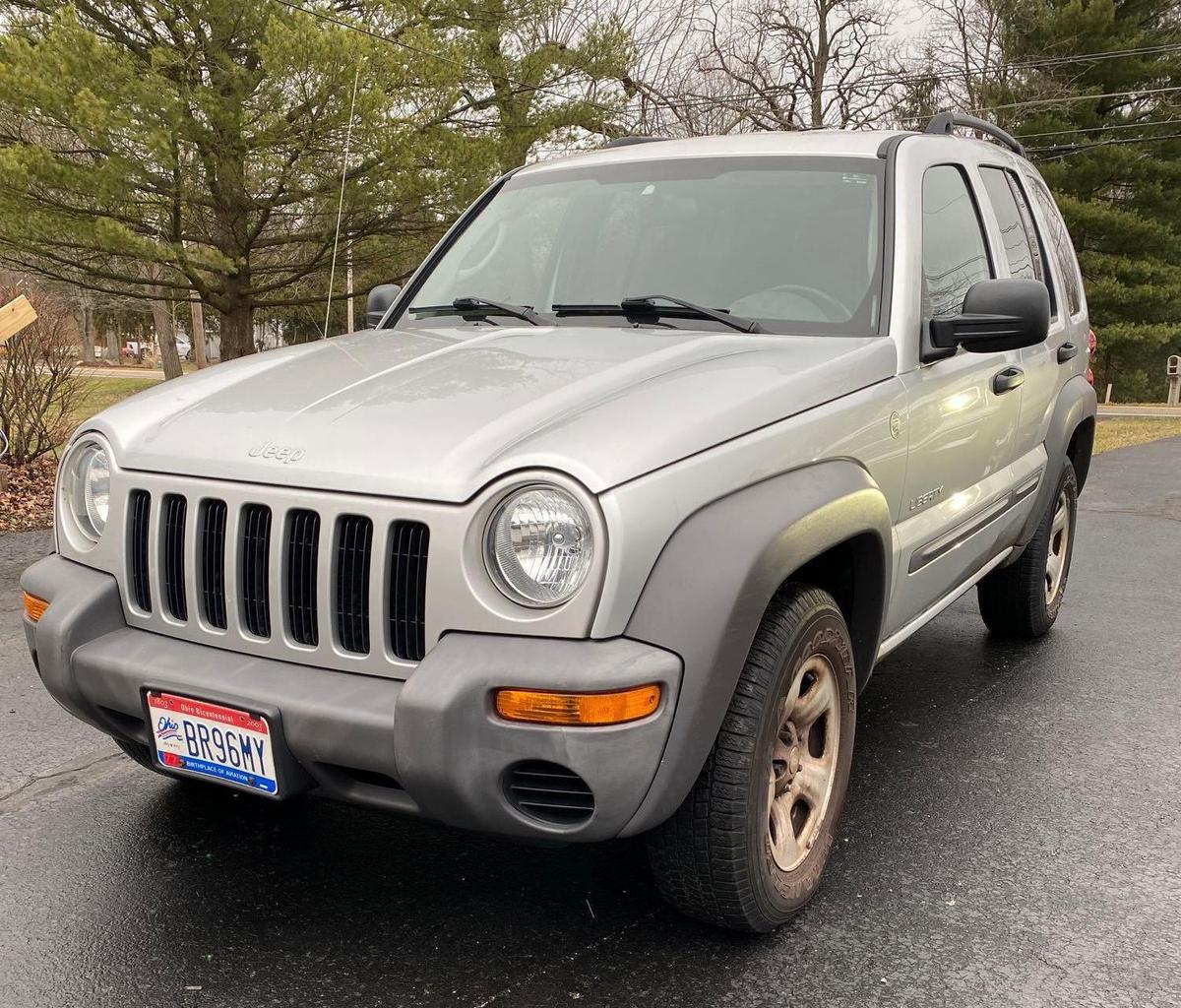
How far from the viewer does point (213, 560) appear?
2.64 metres

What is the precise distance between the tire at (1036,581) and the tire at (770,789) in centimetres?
233

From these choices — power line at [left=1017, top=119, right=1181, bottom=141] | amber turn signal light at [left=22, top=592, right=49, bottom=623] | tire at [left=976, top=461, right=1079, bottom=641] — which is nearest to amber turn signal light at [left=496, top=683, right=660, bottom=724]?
amber turn signal light at [left=22, top=592, right=49, bottom=623]

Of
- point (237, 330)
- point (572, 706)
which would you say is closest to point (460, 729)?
point (572, 706)

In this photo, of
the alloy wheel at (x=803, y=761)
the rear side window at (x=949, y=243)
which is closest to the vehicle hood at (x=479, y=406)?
the rear side window at (x=949, y=243)

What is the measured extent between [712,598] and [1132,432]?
16906mm

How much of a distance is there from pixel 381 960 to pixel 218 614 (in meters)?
0.86

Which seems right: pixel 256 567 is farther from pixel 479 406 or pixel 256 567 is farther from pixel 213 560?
pixel 479 406

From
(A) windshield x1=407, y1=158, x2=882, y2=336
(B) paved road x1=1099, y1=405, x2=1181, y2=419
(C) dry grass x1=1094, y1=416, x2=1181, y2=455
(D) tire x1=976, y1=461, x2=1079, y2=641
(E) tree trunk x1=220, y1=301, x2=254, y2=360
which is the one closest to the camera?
(A) windshield x1=407, y1=158, x2=882, y2=336

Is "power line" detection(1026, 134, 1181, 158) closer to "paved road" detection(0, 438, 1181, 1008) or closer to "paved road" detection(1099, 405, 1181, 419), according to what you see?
"paved road" detection(1099, 405, 1181, 419)

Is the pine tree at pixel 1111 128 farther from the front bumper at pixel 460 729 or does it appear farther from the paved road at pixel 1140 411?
the front bumper at pixel 460 729

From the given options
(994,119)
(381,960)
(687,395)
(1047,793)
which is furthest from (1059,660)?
(994,119)

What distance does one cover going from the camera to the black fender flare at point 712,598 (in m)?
2.29

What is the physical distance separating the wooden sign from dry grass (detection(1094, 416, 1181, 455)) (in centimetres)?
1086

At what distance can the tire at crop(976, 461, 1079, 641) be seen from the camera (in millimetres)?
4953
